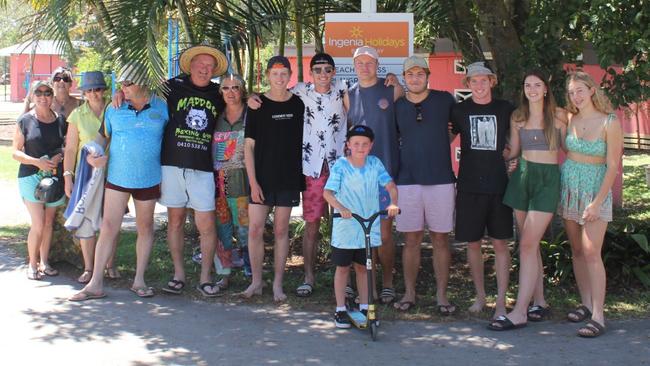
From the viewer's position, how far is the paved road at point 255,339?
17.2 feet

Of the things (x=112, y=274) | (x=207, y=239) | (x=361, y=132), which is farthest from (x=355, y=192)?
(x=112, y=274)

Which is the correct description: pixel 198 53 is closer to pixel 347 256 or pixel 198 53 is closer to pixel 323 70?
pixel 323 70

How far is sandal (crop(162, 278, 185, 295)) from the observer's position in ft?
22.6

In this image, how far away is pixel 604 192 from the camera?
5.64 m

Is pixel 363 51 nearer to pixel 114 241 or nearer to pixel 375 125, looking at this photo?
pixel 375 125

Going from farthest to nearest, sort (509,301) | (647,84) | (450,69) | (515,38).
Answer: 1. (450,69)
2. (515,38)
3. (509,301)
4. (647,84)

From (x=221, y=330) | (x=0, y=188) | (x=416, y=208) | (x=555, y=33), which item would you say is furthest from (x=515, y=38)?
(x=0, y=188)

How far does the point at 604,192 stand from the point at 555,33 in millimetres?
1712

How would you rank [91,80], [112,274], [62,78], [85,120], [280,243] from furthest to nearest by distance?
[62,78] < [112,274] < [85,120] < [91,80] < [280,243]

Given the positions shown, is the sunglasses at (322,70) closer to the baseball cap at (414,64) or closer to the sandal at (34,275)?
the baseball cap at (414,64)

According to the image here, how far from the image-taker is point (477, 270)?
6.30m

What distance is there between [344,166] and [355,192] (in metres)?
0.21

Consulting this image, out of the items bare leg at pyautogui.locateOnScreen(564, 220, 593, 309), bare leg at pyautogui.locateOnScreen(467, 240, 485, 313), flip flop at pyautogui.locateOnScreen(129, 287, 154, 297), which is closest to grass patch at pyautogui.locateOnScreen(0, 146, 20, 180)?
flip flop at pyautogui.locateOnScreen(129, 287, 154, 297)

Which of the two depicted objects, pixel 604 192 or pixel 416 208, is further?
pixel 416 208
